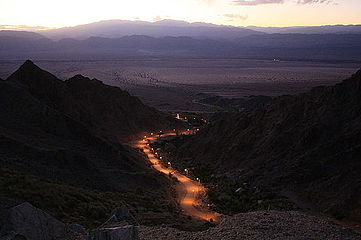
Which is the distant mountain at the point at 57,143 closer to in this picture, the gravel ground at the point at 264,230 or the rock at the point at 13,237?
the gravel ground at the point at 264,230

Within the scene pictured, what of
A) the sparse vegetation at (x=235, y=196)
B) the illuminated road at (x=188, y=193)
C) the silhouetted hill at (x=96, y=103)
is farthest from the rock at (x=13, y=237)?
the silhouetted hill at (x=96, y=103)

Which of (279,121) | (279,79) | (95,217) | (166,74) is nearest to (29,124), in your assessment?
(95,217)

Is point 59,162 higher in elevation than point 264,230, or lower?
lower

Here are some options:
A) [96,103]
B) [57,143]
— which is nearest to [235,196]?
[57,143]

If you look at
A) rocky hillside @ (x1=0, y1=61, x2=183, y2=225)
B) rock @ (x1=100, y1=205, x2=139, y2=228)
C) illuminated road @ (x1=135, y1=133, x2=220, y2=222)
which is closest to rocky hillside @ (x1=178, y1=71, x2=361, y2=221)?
illuminated road @ (x1=135, y1=133, x2=220, y2=222)

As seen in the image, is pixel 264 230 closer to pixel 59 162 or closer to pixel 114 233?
pixel 114 233

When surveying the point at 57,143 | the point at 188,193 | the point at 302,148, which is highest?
the point at 57,143

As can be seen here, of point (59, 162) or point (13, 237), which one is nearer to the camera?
point (13, 237)
